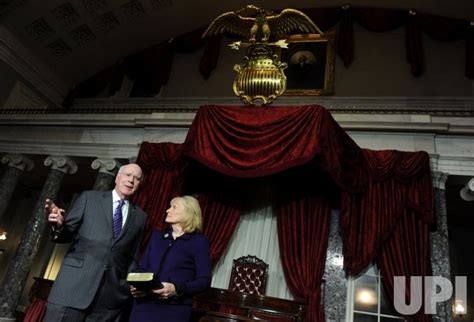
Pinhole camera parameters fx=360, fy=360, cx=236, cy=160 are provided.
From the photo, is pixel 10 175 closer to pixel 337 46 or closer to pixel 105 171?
pixel 105 171

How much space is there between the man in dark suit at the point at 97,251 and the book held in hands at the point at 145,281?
0.18m

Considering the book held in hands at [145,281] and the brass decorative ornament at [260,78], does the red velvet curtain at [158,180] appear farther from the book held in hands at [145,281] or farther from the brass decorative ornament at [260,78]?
the book held in hands at [145,281]

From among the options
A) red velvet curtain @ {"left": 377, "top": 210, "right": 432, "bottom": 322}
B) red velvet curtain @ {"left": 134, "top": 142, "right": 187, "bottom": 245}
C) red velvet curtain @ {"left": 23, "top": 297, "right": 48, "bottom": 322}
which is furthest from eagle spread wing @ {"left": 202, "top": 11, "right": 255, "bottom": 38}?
red velvet curtain @ {"left": 23, "top": 297, "right": 48, "bottom": 322}

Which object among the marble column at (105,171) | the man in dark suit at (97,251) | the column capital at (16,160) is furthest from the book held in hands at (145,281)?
the column capital at (16,160)

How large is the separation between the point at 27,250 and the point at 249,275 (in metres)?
3.82

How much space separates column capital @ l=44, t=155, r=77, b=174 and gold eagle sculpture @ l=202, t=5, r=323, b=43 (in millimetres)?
3518

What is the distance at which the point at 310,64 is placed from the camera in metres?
7.76

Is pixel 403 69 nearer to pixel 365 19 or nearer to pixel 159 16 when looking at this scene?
pixel 365 19

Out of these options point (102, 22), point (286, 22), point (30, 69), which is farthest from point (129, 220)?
point (30, 69)

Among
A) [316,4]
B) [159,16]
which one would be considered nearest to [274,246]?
[316,4]

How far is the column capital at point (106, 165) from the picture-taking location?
5.91 m

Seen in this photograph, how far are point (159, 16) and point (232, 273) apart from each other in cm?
694

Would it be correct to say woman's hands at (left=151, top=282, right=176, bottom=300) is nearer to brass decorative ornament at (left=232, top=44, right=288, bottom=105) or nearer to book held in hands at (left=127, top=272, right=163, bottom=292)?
book held in hands at (left=127, top=272, right=163, bottom=292)

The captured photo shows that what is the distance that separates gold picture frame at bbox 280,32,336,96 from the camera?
758 centimetres
